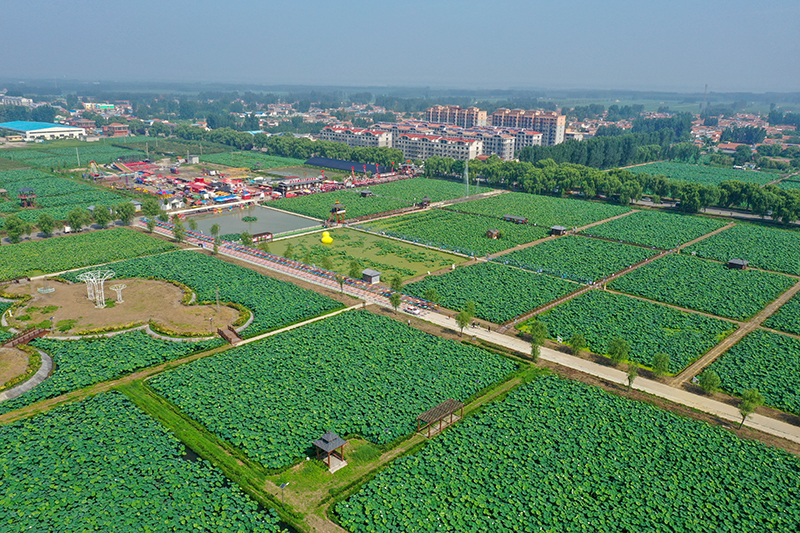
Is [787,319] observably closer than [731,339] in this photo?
No

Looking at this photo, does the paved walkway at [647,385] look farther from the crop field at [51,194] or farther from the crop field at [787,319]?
the crop field at [51,194]

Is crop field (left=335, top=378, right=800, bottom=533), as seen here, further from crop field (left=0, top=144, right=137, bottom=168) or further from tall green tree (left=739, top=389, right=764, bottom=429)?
crop field (left=0, top=144, right=137, bottom=168)

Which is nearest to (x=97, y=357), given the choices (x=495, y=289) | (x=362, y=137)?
(x=495, y=289)

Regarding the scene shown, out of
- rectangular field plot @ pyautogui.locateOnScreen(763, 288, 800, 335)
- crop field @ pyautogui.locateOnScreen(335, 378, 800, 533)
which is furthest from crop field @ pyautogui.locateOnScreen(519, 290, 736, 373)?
crop field @ pyautogui.locateOnScreen(335, 378, 800, 533)

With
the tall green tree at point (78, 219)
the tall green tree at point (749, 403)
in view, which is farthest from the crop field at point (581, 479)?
the tall green tree at point (78, 219)

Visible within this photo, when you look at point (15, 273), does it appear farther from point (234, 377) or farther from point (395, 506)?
point (395, 506)

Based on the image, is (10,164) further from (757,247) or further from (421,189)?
(757,247)

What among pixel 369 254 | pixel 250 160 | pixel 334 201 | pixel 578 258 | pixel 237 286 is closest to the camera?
pixel 237 286

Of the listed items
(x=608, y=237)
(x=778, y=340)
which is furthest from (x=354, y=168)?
(x=778, y=340)
